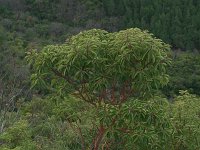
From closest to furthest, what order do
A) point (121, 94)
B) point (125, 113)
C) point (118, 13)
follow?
point (125, 113)
point (121, 94)
point (118, 13)

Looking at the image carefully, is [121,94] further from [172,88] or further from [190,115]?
[172,88]

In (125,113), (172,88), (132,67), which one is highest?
(132,67)

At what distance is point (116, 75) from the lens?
646cm

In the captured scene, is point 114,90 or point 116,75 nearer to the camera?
point 116,75

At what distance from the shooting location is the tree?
6.25 metres

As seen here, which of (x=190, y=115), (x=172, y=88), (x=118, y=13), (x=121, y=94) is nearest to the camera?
(x=121, y=94)

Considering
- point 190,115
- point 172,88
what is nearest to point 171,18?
point 172,88

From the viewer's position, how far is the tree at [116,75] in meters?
6.25

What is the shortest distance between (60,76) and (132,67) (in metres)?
1.03

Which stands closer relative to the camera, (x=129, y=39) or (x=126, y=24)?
(x=129, y=39)

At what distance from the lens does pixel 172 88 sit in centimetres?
Result: 5178

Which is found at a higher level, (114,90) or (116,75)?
(116,75)

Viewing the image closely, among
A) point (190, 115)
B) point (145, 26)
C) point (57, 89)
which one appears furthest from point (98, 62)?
point (145, 26)

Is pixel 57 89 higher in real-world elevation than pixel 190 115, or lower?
higher
